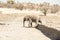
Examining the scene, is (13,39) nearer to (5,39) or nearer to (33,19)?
(5,39)

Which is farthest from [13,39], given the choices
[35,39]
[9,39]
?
[35,39]

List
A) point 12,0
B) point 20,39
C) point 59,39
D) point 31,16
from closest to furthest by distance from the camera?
point 59,39, point 20,39, point 31,16, point 12,0

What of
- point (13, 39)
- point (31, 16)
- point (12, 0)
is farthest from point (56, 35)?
point (12, 0)

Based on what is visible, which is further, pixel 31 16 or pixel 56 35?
pixel 31 16

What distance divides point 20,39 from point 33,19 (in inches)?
436

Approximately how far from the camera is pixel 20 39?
55.2 feet

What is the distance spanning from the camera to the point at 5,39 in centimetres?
1684

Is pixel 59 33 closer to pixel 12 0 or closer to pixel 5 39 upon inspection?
pixel 5 39

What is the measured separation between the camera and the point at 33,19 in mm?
27750

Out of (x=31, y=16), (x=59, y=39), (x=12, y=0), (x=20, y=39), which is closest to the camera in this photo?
(x=59, y=39)

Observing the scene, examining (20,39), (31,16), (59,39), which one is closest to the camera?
(59,39)

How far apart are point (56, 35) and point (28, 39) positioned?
198 centimetres

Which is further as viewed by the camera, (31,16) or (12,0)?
(12,0)

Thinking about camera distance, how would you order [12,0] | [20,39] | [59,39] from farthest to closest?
[12,0]
[20,39]
[59,39]
